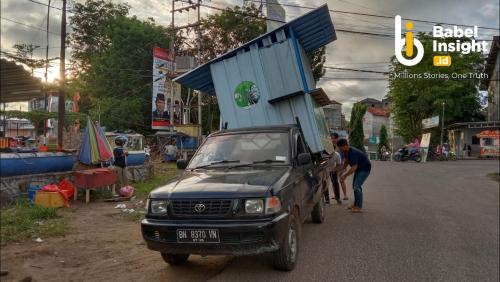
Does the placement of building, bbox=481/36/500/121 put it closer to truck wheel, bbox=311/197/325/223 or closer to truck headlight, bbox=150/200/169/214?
truck wheel, bbox=311/197/325/223

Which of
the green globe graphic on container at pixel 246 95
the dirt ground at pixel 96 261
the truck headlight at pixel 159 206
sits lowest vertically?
the dirt ground at pixel 96 261

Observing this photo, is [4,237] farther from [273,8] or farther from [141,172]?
[273,8]

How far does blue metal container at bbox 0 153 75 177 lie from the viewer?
10211 millimetres

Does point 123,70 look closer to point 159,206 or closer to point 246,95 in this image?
point 246,95

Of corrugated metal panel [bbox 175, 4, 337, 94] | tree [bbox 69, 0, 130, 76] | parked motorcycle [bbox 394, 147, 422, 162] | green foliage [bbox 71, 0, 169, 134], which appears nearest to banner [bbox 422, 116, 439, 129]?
parked motorcycle [bbox 394, 147, 422, 162]

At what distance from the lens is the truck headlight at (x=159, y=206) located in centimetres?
488

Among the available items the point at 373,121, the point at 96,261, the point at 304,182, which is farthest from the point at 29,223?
the point at 373,121

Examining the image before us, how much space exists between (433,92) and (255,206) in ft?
139

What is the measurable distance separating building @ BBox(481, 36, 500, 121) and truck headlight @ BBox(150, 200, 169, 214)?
133ft

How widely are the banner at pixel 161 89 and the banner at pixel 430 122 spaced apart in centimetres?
2453

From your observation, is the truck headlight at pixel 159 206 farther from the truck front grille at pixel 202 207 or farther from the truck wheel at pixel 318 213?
the truck wheel at pixel 318 213

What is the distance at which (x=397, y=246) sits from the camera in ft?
20.9

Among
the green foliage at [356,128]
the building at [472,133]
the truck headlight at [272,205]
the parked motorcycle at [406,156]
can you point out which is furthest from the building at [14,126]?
the building at [472,133]

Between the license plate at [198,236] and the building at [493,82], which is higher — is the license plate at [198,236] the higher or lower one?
the lower one
